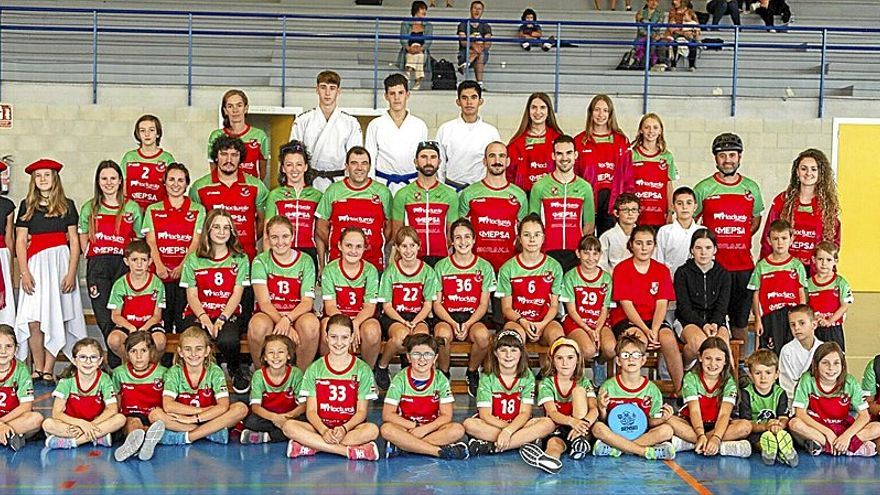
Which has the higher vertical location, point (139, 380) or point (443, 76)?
point (443, 76)

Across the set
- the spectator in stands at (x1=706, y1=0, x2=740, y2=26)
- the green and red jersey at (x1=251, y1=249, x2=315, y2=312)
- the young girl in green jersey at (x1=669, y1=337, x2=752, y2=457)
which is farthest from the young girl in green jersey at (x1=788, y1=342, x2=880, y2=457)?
the spectator in stands at (x1=706, y1=0, x2=740, y2=26)

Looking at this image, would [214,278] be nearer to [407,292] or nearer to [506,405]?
[407,292]

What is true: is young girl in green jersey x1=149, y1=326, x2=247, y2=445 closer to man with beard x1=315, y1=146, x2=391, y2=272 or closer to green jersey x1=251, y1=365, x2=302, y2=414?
green jersey x1=251, y1=365, x2=302, y2=414

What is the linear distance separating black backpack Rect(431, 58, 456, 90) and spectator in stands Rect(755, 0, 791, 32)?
6.35 m

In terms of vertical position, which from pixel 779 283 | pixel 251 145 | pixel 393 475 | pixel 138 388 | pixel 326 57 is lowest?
pixel 393 475

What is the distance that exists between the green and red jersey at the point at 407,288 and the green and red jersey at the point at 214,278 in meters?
1.01

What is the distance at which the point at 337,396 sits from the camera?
21.4 ft

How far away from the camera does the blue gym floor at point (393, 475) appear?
18.7ft

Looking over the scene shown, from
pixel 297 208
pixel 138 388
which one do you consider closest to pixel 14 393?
pixel 138 388

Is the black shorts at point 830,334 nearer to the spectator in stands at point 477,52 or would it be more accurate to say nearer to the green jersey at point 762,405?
the green jersey at point 762,405

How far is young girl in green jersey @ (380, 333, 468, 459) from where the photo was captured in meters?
6.38

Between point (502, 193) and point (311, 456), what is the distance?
2617 millimetres

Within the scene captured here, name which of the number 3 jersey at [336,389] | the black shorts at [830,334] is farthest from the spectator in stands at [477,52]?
the number 3 jersey at [336,389]

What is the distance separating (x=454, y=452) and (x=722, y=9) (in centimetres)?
1191
